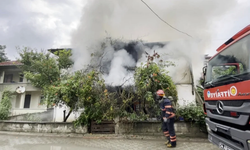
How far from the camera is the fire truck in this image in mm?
2291

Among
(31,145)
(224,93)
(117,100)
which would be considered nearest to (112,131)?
(117,100)

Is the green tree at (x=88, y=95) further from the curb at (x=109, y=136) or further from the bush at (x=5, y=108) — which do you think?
the bush at (x=5, y=108)

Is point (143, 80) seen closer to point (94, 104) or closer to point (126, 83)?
point (126, 83)

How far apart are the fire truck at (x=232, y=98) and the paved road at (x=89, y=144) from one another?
1.37m

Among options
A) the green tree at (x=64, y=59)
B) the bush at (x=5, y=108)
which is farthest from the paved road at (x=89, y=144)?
the green tree at (x=64, y=59)

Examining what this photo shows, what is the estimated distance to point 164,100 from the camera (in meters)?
4.27

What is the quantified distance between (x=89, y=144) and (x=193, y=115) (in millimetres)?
3573

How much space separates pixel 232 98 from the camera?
2.52 meters

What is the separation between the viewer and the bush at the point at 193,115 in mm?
Result: 5016

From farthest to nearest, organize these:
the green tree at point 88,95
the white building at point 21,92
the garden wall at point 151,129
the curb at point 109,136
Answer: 1. the white building at point 21,92
2. the green tree at point 88,95
3. the garden wall at point 151,129
4. the curb at point 109,136

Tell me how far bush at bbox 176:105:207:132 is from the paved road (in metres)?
0.65

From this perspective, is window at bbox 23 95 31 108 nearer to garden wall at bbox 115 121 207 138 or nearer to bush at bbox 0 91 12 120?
bush at bbox 0 91 12 120

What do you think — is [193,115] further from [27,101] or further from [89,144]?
[27,101]

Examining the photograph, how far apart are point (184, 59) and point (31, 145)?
7711 millimetres
